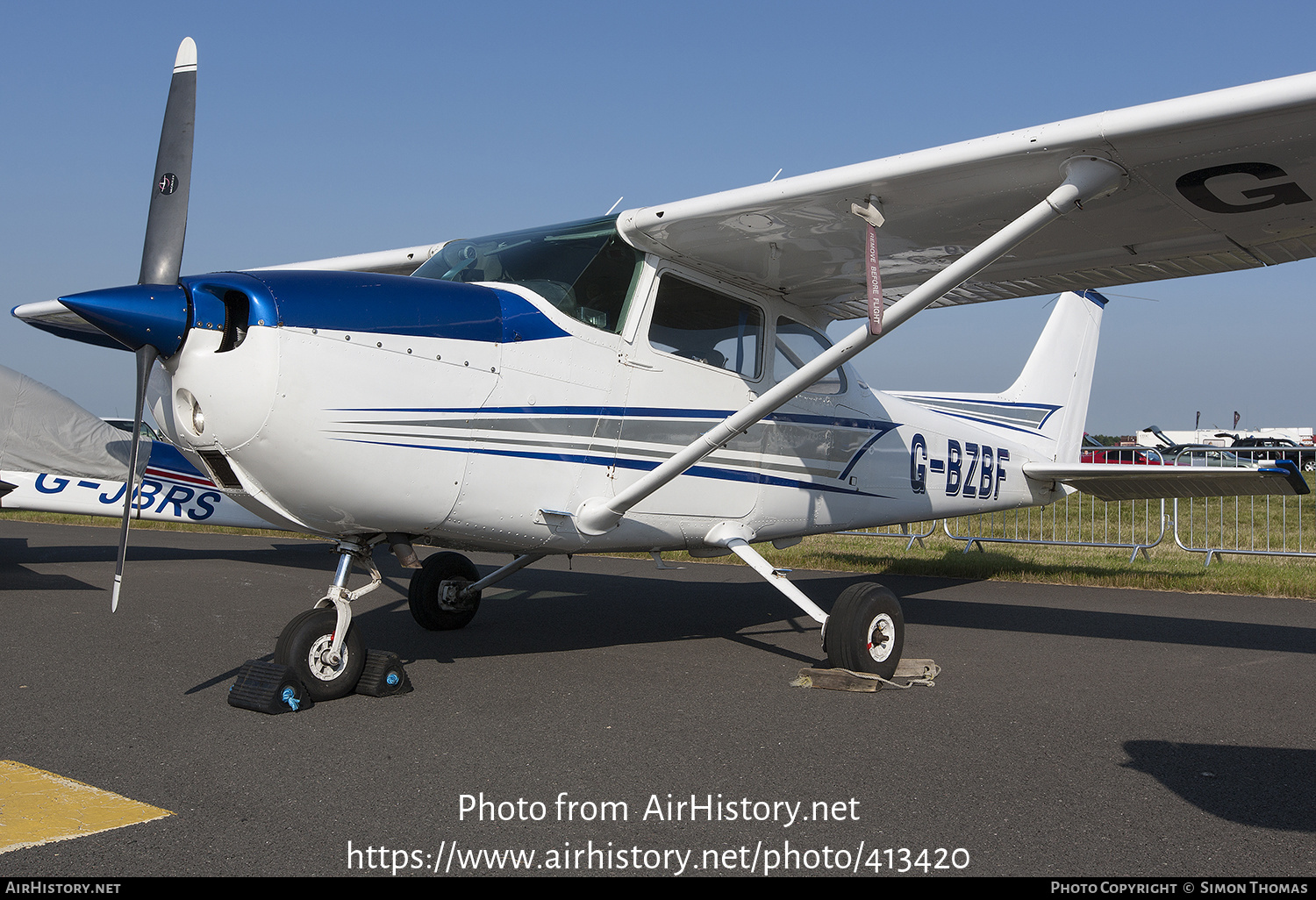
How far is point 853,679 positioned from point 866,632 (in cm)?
30

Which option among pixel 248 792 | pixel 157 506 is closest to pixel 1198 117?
pixel 248 792

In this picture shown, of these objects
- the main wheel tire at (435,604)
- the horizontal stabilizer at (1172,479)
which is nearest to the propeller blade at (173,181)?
the main wheel tire at (435,604)

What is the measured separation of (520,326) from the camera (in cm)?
441

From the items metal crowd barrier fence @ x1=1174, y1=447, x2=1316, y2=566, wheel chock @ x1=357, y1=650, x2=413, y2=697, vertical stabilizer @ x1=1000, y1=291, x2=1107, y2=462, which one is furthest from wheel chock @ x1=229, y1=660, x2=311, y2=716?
metal crowd barrier fence @ x1=1174, y1=447, x2=1316, y2=566

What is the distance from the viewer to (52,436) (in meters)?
9.80

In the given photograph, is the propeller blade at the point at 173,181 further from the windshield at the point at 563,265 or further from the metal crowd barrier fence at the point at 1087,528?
the metal crowd barrier fence at the point at 1087,528

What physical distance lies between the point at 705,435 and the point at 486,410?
3.71ft

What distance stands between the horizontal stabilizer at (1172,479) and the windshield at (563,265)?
4.56 meters

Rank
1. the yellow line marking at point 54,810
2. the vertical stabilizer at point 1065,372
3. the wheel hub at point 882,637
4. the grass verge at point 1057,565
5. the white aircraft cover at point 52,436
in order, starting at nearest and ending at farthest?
the yellow line marking at point 54,810 → the wheel hub at point 882,637 → the vertical stabilizer at point 1065,372 → the grass verge at point 1057,565 → the white aircraft cover at point 52,436

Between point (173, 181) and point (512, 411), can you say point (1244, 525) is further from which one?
point (173, 181)

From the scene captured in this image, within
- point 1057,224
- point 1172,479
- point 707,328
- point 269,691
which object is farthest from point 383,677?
point 1172,479

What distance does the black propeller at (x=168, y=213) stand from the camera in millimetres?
3715

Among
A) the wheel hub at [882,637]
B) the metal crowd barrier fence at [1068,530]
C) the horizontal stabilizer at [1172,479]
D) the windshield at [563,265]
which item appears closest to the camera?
the windshield at [563,265]
